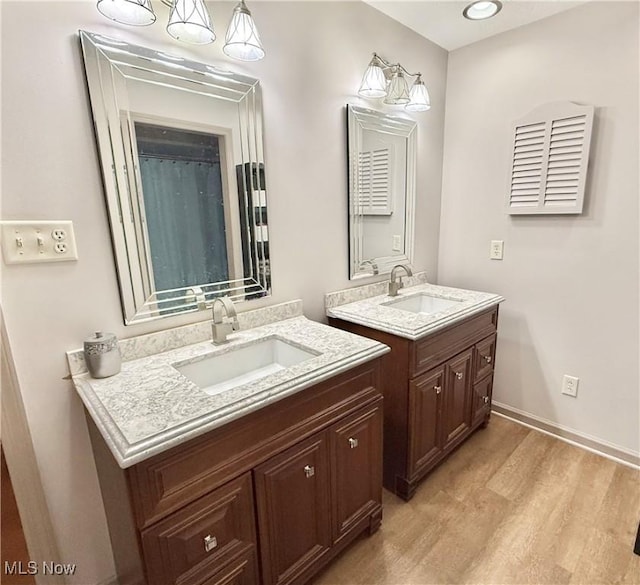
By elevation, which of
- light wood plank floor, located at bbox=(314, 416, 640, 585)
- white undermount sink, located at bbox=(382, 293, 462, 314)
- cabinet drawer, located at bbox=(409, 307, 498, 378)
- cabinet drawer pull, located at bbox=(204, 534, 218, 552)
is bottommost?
light wood plank floor, located at bbox=(314, 416, 640, 585)

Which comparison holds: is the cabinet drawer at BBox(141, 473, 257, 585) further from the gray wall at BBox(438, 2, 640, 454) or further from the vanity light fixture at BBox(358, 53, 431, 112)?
the gray wall at BBox(438, 2, 640, 454)

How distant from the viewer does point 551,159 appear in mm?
1906

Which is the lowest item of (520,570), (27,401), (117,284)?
(520,570)

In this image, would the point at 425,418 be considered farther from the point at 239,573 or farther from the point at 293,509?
the point at 239,573

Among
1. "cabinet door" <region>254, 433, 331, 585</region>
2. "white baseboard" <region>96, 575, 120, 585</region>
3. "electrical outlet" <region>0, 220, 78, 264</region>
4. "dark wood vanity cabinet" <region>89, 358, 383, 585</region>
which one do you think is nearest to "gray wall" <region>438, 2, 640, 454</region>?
"dark wood vanity cabinet" <region>89, 358, 383, 585</region>

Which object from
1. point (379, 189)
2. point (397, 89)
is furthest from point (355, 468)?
point (397, 89)

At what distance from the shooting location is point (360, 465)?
1.39m

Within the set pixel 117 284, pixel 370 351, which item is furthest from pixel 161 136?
Result: pixel 370 351

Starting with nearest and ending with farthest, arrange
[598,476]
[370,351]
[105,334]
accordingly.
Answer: [105,334] → [370,351] → [598,476]

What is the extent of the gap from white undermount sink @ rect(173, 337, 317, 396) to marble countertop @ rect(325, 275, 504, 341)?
38 centimetres

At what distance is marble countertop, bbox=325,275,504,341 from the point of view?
1561 millimetres

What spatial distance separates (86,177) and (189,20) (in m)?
0.57

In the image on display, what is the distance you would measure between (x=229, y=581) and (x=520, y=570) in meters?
1.10

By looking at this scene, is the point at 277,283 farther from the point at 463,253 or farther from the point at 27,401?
the point at 463,253
